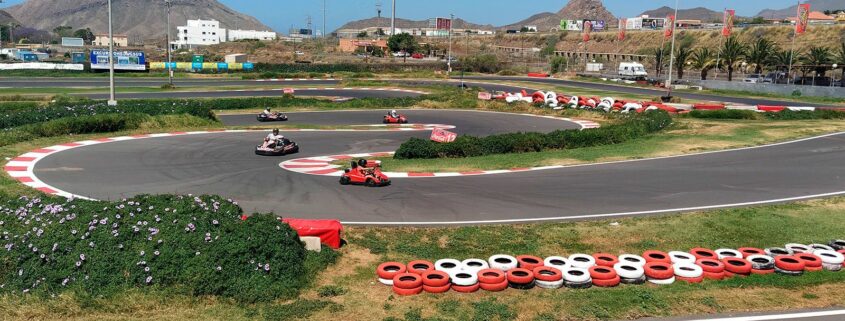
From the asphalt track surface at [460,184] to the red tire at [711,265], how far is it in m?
3.55

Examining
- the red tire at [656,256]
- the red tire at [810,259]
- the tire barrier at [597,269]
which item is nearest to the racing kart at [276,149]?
the tire barrier at [597,269]

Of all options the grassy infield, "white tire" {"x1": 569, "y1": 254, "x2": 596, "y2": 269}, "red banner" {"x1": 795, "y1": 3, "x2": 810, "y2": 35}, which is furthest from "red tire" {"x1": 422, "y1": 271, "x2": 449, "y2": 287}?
"red banner" {"x1": 795, "y1": 3, "x2": 810, "y2": 35}

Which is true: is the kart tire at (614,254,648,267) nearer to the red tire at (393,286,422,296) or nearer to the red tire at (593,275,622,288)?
the red tire at (593,275,622,288)

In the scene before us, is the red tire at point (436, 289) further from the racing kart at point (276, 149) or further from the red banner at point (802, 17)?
the red banner at point (802, 17)

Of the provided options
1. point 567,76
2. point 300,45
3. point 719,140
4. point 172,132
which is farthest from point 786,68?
point 300,45

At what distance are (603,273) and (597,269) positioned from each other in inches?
11.1

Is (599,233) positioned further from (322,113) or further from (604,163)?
(322,113)

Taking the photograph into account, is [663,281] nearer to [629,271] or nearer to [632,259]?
[629,271]

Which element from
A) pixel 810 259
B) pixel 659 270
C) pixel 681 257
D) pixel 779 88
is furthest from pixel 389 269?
pixel 779 88

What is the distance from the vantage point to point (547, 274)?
10.3 m

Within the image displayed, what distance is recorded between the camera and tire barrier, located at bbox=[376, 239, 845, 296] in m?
9.97

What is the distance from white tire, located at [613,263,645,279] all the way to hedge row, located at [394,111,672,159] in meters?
12.2

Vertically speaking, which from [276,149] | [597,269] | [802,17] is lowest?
[597,269]

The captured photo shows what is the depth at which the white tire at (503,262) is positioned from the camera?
10.6m
